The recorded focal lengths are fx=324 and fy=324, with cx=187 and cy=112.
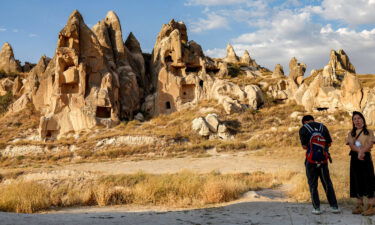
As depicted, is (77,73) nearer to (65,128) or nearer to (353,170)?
(65,128)

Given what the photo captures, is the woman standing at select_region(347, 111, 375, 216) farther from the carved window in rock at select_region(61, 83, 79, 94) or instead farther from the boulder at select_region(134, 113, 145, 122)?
the carved window in rock at select_region(61, 83, 79, 94)

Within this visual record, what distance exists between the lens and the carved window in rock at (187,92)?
33.2m

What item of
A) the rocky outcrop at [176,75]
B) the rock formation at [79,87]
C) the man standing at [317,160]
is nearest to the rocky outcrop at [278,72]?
the rocky outcrop at [176,75]

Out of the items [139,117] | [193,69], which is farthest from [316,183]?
[193,69]

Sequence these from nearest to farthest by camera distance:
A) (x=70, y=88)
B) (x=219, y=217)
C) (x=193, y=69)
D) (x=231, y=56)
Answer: (x=219, y=217), (x=70, y=88), (x=193, y=69), (x=231, y=56)

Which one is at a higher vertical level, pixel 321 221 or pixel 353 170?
pixel 353 170

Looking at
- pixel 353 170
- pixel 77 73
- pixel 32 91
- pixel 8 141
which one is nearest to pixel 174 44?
pixel 77 73

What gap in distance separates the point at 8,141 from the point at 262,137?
20.8 m

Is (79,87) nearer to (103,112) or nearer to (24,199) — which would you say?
(103,112)

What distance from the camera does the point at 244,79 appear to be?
36.0 metres

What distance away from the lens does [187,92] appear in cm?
3369

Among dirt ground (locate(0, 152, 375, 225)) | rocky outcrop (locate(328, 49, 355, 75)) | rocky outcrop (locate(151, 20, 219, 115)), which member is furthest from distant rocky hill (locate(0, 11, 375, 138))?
dirt ground (locate(0, 152, 375, 225))

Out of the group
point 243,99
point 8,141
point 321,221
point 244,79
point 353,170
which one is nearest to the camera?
point 321,221

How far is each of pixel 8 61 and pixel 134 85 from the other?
20803 mm
